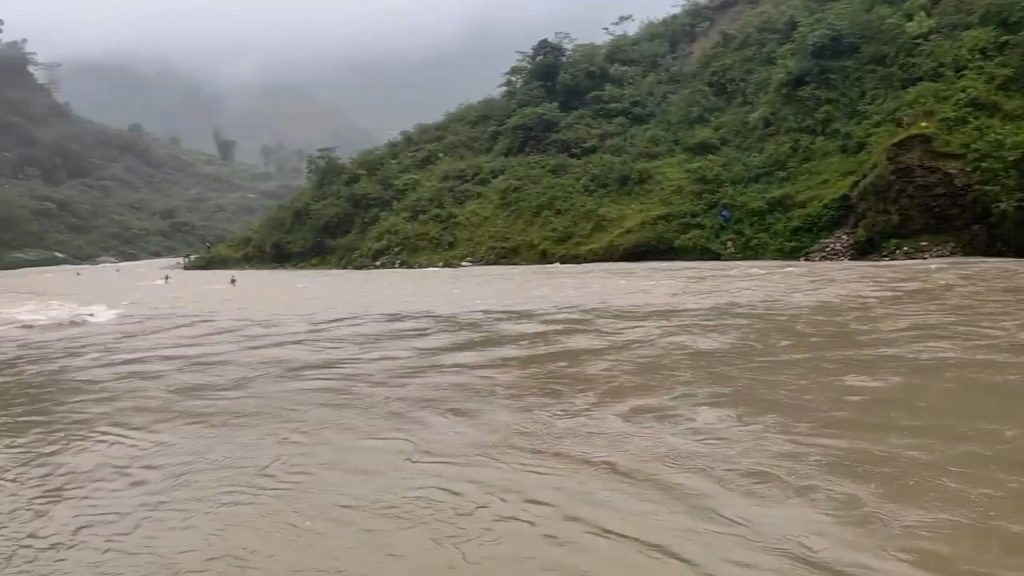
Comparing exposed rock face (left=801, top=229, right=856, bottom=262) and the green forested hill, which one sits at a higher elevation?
the green forested hill

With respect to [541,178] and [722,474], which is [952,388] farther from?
[541,178]

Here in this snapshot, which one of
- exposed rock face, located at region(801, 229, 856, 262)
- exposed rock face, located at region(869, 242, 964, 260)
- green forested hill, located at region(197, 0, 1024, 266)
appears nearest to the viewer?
exposed rock face, located at region(869, 242, 964, 260)

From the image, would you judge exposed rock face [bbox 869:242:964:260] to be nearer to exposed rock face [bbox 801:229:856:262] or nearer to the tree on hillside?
exposed rock face [bbox 801:229:856:262]

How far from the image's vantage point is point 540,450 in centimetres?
436

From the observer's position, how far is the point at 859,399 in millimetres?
4984

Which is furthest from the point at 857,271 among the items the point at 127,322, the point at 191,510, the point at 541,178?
the point at 541,178

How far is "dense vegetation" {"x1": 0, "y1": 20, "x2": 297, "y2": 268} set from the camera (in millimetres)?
73312

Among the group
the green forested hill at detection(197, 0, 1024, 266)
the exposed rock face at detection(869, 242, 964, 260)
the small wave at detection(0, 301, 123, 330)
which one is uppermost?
the green forested hill at detection(197, 0, 1024, 266)

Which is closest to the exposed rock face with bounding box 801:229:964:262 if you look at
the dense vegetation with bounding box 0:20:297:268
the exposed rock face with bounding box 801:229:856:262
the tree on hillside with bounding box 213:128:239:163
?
the exposed rock face with bounding box 801:229:856:262

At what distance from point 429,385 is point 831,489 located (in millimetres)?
3434

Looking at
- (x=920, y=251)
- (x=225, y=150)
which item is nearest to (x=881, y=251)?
(x=920, y=251)

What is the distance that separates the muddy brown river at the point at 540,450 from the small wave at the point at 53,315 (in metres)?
3.31

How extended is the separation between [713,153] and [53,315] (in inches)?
873

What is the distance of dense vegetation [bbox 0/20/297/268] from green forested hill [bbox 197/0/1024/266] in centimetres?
4093
